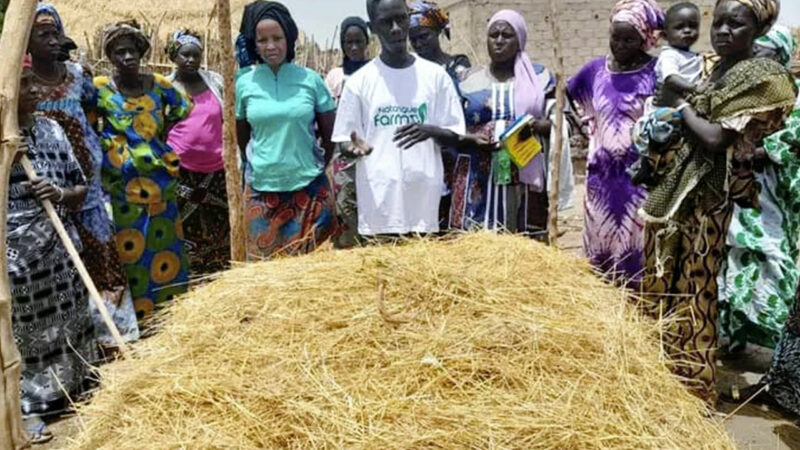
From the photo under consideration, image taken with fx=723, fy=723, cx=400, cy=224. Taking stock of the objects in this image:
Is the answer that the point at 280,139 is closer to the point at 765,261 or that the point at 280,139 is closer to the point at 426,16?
the point at 426,16

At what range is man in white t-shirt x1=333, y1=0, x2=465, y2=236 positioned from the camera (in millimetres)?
3789

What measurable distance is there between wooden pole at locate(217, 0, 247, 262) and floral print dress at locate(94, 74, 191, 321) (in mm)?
813

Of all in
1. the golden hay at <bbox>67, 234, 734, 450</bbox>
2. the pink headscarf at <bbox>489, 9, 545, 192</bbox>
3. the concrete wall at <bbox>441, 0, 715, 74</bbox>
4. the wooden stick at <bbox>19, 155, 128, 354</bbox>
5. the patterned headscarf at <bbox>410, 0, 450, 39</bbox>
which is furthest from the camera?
the concrete wall at <bbox>441, 0, 715, 74</bbox>

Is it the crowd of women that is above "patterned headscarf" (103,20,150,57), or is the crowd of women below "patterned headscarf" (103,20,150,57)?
below

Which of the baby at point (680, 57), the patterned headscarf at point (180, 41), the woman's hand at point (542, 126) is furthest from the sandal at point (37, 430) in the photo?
the baby at point (680, 57)

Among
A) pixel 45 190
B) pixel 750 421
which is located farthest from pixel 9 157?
pixel 750 421

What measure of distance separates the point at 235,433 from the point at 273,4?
299cm

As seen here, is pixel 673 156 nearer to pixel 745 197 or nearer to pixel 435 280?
pixel 745 197

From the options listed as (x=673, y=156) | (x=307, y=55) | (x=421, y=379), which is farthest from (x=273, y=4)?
(x=307, y=55)

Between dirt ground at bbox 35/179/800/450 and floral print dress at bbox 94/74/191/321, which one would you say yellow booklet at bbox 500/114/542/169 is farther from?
floral print dress at bbox 94/74/191/321

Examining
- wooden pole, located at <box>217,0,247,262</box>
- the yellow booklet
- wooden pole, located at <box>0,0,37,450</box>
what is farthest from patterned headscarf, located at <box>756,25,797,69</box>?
wooden pole, located at <box>0,0,37,450</box>

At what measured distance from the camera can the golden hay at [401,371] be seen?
1.50 metres

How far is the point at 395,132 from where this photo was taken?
3.80m

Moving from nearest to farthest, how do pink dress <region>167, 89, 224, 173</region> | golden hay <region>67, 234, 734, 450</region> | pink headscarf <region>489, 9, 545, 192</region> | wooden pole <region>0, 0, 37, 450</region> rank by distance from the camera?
golden hay <region>67, 234, 734, 450</region> → wooden pole <region>0, 0, 37, 450</region> → pink headscarf <region>489, 9, 545, 192</region> → pink dress <region>167, 89, 224, 173</region>
